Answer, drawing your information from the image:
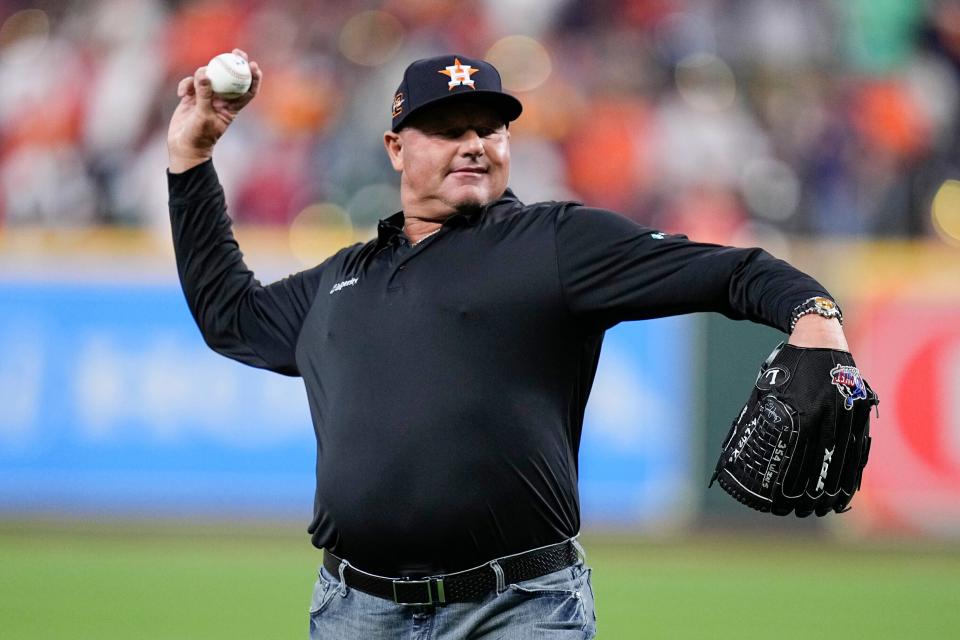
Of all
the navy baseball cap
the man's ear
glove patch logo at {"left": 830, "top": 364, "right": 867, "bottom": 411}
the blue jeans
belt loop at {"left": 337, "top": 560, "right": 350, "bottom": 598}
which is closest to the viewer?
glove patch logo at {"left": 830, "top": 364, "right": 867, "bottom": 411}

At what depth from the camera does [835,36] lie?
456 inches

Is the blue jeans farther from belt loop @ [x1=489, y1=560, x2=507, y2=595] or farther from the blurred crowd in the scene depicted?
the blurred crowd

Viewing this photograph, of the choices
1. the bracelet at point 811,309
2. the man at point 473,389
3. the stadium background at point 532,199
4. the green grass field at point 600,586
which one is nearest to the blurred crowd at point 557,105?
the stadium background at point 532,199

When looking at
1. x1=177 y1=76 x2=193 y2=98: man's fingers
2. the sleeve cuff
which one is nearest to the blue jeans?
the sleeve cuff

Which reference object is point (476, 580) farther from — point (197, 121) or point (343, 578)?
point (197, 121)

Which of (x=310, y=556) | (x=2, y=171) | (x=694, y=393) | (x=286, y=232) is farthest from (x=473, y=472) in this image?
(x=2, y=171)

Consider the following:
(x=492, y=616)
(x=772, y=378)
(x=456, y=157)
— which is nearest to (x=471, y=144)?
(x=456, y=157)

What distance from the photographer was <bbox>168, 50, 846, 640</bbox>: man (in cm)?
340

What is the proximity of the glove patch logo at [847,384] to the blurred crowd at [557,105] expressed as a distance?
7301 mm

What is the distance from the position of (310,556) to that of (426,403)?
222 inches

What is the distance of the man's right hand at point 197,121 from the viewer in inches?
168

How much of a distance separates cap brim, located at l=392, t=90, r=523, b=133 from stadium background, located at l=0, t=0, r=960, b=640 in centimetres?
389

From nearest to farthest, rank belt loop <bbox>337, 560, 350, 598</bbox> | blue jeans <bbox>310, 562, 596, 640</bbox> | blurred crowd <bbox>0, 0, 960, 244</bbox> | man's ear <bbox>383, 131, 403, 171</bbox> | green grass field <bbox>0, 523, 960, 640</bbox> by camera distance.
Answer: blue jeans <bbox>310, 562, 596, 640</bbox>
belt loop <bbox>337, 560, 350, 598</bbox>
man's ear <bbox>383, 131, 403, 171</bbox>
green grass field <bbox>0, 523, 960, 640</bbox>
blurred crowd <bbox>0, 0, 960, 244</bbox>

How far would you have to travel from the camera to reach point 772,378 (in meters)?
3.10
